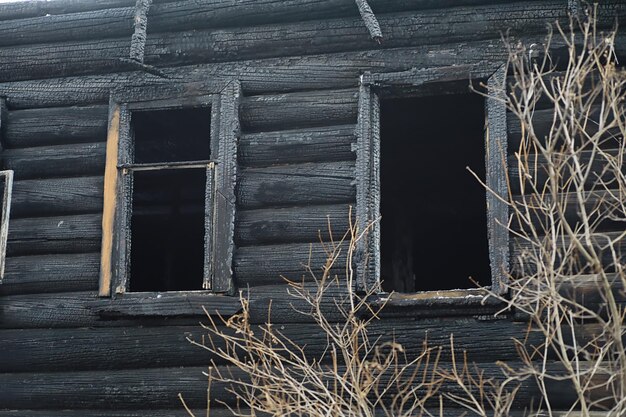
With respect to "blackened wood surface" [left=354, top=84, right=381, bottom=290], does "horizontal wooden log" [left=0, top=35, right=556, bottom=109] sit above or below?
above

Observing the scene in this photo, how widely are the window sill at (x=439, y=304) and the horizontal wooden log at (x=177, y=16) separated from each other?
1948 mm

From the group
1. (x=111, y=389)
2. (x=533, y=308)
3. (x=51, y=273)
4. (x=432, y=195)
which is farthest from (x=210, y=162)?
(x=432, y=195)

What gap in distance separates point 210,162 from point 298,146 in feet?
1.96

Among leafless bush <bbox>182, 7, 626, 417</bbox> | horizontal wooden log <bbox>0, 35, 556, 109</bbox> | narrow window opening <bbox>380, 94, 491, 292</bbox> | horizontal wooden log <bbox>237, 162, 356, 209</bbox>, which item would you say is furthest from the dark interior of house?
leafless bush <bbox>182, 7, 626, 417</bbox>

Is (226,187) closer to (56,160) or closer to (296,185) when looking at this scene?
(296,185)

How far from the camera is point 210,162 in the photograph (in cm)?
655

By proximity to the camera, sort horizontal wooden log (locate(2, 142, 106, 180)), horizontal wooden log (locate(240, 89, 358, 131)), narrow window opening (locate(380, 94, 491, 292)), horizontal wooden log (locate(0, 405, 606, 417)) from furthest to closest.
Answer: narrow window opening (locate(380, 94, 491, 292)) → horizontal wooden log (locate(2, 142, 106, 180)) → horizontal wooden log (locate(240, 89, 358, 131)) → horizontal wooden log (locate(0, 405, 606, 417))

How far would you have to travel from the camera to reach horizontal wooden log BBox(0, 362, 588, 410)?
6262mm

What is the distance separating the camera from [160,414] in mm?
6254

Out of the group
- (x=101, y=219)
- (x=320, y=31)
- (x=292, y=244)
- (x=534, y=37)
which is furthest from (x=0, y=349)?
(x=534, y=37)

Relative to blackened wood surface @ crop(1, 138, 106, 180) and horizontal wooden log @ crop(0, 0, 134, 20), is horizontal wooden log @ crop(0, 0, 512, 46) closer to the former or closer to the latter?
horizontal wooden log @ crop(0, 0, 134, 20)

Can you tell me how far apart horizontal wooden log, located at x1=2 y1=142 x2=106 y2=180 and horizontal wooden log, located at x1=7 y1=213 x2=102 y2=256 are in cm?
33

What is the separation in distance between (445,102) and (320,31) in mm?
1836

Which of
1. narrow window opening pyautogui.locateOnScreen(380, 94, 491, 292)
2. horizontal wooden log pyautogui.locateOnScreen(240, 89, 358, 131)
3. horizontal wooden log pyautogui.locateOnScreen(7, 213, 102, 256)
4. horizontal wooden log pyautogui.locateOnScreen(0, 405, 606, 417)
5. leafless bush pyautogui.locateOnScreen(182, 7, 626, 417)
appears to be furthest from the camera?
narrow window opening pyautogui.locateOnScreen(380, 94, 491, 292)
